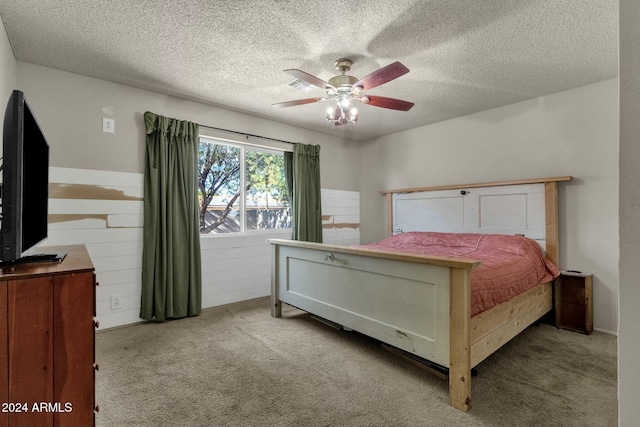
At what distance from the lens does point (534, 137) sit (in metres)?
3.13

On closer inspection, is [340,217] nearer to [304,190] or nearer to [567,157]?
[304,190]

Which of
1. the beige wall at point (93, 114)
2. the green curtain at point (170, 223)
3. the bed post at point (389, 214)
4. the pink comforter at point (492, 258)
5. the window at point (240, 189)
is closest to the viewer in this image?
the pink comforter at point (492, 258)

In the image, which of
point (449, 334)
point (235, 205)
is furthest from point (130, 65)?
point (449, 334)

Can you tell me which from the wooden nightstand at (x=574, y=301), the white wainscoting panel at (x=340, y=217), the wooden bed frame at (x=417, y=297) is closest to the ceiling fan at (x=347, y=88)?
the wooden bed frame at (x=417, y=297)

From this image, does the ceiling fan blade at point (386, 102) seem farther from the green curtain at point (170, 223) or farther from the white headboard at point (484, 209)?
Answer: the green curtain at point (170, 223)

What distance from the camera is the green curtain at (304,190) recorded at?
3992 millimetres

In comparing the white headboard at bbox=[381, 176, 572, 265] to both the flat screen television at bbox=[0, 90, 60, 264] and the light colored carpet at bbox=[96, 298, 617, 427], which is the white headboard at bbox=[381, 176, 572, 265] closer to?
the light colored carpet at bbox=[96, 298, 617, 427]

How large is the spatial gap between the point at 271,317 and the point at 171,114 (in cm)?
236

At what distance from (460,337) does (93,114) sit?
3.41m

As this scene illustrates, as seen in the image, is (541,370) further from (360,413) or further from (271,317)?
(271,317)

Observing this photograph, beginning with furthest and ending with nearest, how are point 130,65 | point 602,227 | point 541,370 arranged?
1. point 602,227
2. point 130,65
3. point 541,370

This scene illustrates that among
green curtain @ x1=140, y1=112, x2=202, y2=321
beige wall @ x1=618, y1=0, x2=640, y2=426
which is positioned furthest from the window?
beige wall @ x1=618, y1=0, x2=640, y2=426

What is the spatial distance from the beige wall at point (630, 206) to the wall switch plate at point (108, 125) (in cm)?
337

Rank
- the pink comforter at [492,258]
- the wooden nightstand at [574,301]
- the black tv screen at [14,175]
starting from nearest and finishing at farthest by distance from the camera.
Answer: the black tv screen at [14,175] → the pink comforter at [492,258] → the wooden nightstand at [574,301]
